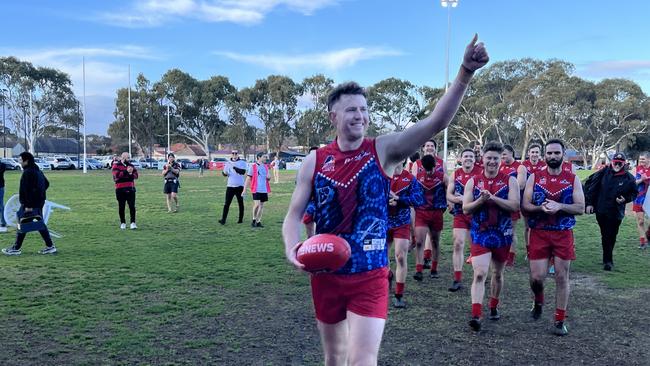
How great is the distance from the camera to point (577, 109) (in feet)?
198

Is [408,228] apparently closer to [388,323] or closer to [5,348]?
[388,323]

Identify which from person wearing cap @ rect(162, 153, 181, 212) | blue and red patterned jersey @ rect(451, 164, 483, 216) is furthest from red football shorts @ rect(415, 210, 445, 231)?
person wearing cap @ rect(162, 153, 181, 212)

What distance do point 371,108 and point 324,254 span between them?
64.3m

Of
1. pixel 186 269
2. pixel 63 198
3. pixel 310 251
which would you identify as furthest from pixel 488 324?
pixel 63 198

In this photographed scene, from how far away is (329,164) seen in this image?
3.11m

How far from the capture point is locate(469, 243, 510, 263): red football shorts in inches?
227

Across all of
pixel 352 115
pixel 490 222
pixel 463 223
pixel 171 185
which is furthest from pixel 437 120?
pixel 171 185

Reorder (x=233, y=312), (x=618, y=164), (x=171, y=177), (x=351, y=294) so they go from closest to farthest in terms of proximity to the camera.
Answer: (x=351, y=294) → (x=233, y=312) → (x=618, y=164) → (x=171, y=177)

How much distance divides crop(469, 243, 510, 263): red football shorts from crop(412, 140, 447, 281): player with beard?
2232 mm

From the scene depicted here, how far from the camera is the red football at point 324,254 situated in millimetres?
2732

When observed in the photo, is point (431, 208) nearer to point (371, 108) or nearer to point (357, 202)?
point (357, 202)

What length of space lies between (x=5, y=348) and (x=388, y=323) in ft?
13.2

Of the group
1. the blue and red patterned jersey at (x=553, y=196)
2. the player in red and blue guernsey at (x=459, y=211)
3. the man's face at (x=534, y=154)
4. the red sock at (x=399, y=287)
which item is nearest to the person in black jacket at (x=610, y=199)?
the man's face at (x=534, y=154)

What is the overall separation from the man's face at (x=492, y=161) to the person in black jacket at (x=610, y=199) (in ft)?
11.4
